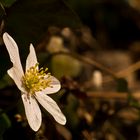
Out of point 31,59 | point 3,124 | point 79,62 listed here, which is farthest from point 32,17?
point 79,62

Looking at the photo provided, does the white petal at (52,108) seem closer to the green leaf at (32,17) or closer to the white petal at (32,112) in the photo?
the white petal at (32,112)

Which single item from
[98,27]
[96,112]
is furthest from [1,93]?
[98,27]

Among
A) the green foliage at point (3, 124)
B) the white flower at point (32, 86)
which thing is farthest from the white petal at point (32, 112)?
the green foliage at point (3, 124)

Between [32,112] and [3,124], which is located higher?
[32,112]

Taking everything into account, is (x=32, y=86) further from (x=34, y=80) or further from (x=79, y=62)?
(x=79, y=62)

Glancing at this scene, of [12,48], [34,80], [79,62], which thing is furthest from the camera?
[79,62]

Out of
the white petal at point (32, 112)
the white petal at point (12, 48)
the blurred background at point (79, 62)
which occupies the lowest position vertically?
the blurred background at point (79, 62)

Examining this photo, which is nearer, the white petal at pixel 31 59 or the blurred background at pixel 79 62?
the white petal at pixel 31 59
